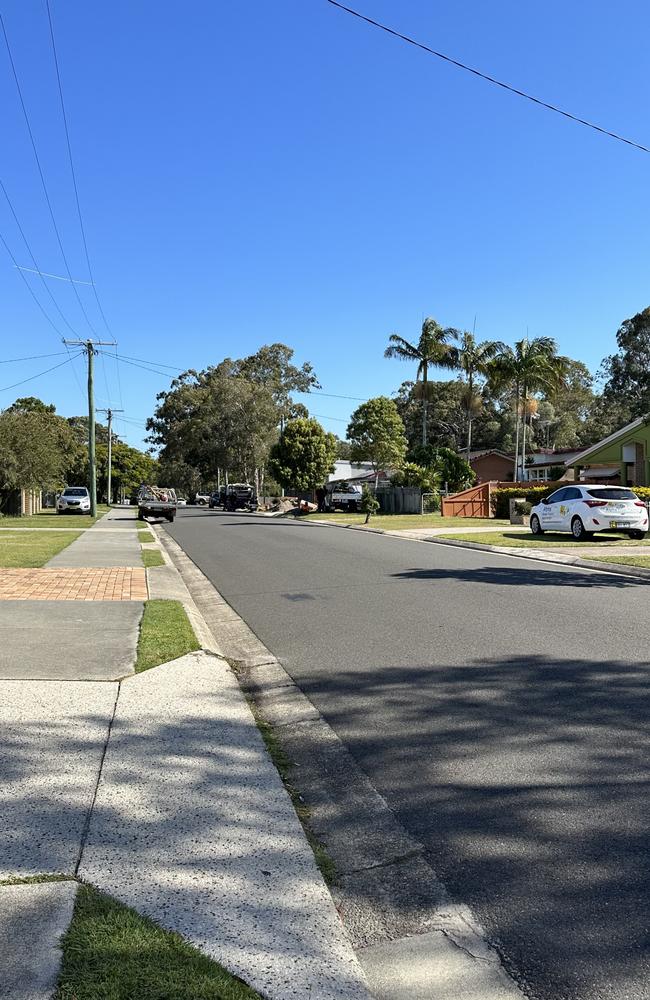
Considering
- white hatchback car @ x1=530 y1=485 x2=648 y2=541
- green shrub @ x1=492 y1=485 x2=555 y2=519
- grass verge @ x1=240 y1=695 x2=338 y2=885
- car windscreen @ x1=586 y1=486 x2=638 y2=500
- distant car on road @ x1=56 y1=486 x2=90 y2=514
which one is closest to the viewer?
grass verge @ x1=240 y1=695 x2=338 y2=885

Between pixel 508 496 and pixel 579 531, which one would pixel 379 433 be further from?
pixel 579 531

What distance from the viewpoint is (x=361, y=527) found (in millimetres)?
30844

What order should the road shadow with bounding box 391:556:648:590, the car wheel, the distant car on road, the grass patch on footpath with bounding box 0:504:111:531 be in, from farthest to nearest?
the distant car on road, the grass patch on footpath with bounding box 0:504:111:531, the car wheel, the road shadow with bounding box 391:556:648:590

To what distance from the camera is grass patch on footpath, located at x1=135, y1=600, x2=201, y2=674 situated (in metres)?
7.05

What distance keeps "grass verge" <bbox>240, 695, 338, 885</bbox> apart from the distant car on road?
4188 centimetres

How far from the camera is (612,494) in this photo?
2048cm

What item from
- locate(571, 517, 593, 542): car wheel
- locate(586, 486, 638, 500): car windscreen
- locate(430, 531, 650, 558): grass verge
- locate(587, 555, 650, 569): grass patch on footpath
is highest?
locate(586, 486, 638, 500): car windscreen

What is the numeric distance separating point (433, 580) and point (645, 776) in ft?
27.6

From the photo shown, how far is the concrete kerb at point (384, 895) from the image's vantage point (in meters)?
2.72

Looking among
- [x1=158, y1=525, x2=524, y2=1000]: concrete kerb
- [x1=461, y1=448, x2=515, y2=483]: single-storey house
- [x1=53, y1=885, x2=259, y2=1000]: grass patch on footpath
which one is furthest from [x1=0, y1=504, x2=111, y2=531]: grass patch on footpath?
[x1=461, y1=448, x2=515, y2=483]: single-storey house

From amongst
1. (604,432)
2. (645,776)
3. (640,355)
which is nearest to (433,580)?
(645,776)

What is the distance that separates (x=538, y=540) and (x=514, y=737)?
1663 cm

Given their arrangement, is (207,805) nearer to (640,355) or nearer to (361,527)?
(361,527)

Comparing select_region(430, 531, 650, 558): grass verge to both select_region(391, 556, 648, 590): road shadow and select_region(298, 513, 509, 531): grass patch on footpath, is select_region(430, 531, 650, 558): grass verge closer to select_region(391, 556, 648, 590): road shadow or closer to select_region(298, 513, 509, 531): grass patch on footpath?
select_region(391, 556, 648, 590): road shadow
